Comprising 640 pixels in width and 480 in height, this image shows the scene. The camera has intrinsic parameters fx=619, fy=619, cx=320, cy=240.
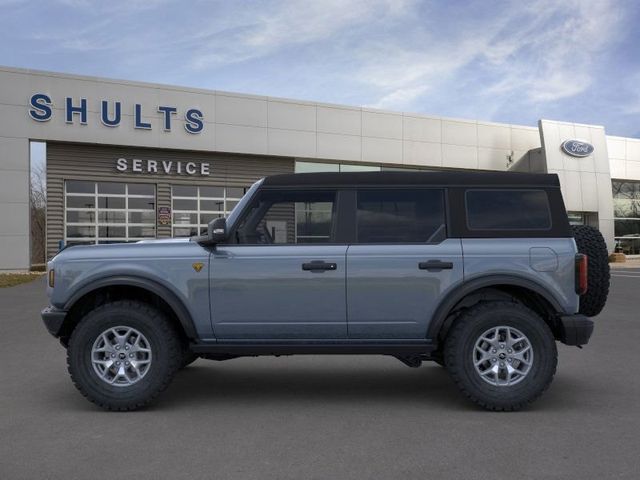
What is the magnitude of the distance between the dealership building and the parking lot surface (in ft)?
59.4

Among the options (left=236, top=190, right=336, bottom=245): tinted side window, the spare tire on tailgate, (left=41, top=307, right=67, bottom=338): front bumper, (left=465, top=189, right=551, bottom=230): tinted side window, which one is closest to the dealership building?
(left=41, top=307, right=67, bottom=338): front bumper

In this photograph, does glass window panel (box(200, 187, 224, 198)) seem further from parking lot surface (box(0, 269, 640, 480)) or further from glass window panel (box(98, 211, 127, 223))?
parking lot surface (box(0, 269, 640, 480))

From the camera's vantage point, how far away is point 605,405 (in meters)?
4.99

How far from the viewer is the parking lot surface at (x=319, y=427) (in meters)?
3.60

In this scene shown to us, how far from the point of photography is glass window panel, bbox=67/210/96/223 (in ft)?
78.0

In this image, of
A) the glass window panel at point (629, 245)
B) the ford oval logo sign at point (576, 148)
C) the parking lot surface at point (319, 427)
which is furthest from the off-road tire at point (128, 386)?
the glass window panel at point (629, 245)

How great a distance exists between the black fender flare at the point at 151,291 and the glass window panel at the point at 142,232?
808 inches

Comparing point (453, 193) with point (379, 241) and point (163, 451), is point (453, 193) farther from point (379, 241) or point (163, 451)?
point (163, 451)

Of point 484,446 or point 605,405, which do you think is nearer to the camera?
point 484,446

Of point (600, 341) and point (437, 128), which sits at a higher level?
point (437, 128)

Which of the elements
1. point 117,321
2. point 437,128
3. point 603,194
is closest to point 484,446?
point 117,321

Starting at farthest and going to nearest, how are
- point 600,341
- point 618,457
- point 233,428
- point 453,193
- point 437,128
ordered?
point 437,128
point 600,341
point 453,193
point 233,428
point 618,457

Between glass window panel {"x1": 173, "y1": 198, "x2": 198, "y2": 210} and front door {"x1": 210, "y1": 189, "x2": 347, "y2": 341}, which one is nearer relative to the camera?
front door {"x1": 210, "y1": 189, "x2": 347, "y2": 341}

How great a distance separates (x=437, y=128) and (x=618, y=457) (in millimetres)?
26934
